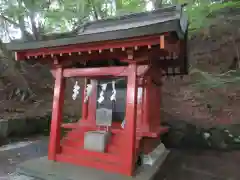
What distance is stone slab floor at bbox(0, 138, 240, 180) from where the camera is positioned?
4879 millimetres

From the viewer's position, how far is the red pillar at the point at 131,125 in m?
4.09

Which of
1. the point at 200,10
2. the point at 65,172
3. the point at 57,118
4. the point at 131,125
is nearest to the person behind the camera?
the point at 131,125

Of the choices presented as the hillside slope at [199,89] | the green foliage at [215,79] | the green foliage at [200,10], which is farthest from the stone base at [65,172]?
the green foliage at [200,10]

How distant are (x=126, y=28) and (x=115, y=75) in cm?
113

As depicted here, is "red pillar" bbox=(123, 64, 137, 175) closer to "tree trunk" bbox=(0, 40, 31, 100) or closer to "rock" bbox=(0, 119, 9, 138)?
"rock" bbox=(0, 119, 9, 138)

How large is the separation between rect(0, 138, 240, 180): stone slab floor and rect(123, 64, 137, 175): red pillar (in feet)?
3.26

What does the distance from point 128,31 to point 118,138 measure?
289 centimetres

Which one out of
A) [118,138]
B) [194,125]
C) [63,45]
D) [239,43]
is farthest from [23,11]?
[239,43]

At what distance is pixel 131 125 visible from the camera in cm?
411

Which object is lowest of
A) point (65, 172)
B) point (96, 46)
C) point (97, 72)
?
point (65, 172)

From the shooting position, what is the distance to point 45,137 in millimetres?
8594

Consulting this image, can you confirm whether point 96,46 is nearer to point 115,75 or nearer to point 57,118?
point 115,75

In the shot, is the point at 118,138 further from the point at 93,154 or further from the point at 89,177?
the point at 89,177

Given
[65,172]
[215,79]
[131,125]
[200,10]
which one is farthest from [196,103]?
[65,172]
